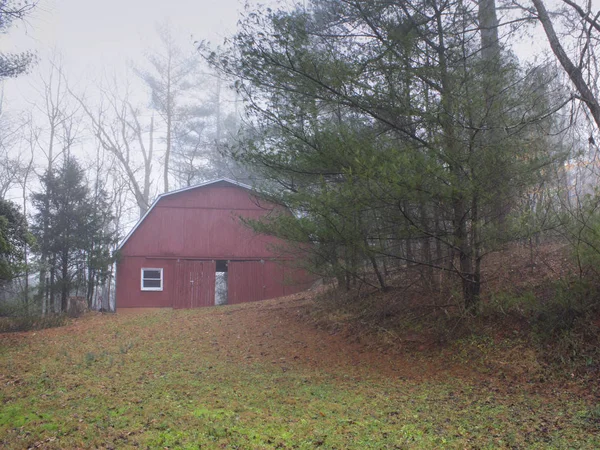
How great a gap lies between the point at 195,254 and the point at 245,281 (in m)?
2.37

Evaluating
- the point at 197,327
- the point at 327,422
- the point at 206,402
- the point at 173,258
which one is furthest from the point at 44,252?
the point at 327,422

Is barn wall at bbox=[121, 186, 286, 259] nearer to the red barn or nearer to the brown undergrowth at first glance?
the red barn

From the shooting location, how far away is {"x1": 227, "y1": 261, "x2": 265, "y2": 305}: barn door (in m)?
20.2

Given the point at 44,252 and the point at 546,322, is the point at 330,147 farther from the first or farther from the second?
the point at 44,252

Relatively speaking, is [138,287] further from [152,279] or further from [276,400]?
[276,400]

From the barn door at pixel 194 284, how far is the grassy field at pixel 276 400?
9706mm

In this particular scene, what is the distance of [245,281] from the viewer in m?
20.3

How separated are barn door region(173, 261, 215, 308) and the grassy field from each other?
9.71 m

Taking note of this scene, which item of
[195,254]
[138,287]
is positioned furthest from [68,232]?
[195,254]

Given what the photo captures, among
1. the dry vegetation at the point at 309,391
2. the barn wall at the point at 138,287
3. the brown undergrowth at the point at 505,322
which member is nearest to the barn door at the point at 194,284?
the barn wall at the point at 138,287

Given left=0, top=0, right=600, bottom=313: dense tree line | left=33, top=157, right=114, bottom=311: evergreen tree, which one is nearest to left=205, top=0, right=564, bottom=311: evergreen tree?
left=0, top=0, right=600, bottom=313: dense tree line

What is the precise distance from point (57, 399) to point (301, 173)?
499 centimetres

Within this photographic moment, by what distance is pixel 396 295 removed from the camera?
9859 mm

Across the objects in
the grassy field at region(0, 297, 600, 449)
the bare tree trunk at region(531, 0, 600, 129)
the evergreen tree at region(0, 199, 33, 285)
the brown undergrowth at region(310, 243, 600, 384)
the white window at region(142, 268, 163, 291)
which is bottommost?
the grassy field at region(0, 297, 600, 449)
